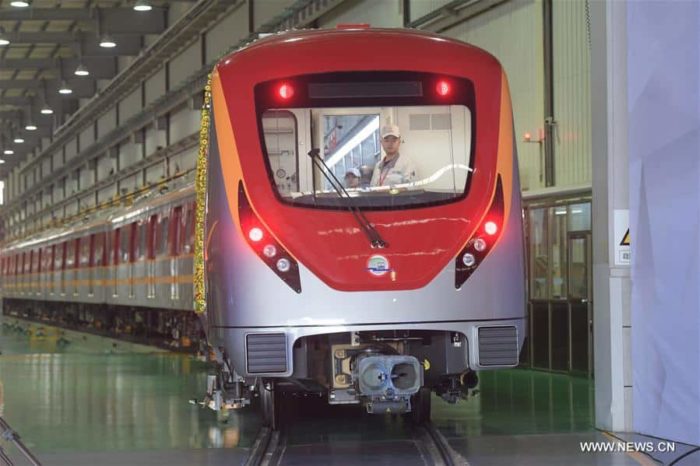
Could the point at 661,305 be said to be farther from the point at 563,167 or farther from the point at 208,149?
the point at 563,167

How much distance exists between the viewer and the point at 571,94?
1653cm

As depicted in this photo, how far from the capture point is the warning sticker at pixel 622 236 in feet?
32.9

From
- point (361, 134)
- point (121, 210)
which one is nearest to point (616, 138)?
point (361, 134)

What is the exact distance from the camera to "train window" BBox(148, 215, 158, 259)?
21797mm

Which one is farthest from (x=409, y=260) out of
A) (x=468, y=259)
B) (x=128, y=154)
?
(x=128, y=154)

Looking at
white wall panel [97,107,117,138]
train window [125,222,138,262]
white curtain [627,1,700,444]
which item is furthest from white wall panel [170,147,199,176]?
white curtain [627,1,700,444]

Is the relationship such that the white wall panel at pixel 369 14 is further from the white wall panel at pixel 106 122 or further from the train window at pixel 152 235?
the white wall panel at pixel 106 122

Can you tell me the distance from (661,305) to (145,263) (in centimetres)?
1448

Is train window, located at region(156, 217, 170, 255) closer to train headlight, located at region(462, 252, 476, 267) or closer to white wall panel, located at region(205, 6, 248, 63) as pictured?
white wall panel, located at region(205, 6, 248, 63)

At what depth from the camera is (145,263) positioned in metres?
22.9

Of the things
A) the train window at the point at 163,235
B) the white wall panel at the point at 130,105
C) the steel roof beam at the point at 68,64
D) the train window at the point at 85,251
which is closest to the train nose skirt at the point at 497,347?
the train window at the point at 163,235

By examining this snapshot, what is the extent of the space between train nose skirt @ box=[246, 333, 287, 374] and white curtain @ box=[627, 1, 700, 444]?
273cm

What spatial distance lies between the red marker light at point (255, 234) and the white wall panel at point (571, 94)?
25.7 ft

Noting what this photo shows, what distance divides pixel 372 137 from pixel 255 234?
1076 millimetres
